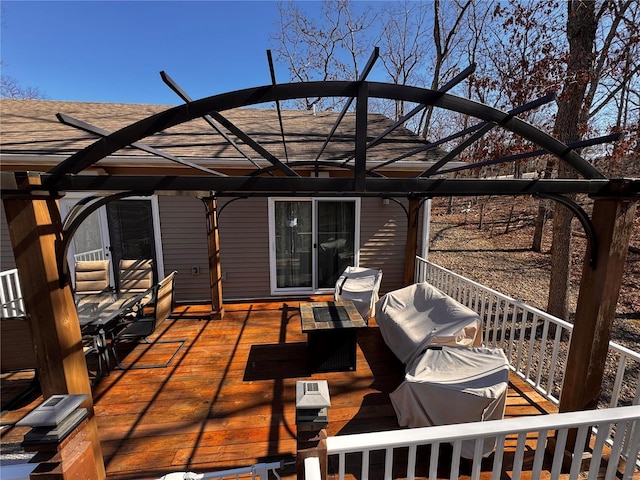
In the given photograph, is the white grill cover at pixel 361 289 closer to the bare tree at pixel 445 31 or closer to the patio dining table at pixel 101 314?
the patio dining table at pixel 101 314

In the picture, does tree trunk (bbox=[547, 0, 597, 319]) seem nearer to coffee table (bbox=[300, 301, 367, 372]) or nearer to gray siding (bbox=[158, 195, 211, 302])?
coffee table (bbox=[300, 301, 367, 372])

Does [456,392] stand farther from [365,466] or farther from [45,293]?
[45,293]

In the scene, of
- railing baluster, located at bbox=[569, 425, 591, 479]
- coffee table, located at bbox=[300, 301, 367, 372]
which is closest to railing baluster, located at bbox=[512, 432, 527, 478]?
railing baluster, located at bbox=[569, 425, 591, 479]

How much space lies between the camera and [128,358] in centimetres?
375

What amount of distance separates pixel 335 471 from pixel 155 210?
4.86 metres

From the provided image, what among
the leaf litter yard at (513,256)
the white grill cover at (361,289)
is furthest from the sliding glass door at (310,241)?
the leaf litter yard at (513,256)

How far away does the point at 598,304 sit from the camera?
6.97 feet

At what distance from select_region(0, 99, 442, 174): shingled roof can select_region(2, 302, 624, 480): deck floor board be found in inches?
109

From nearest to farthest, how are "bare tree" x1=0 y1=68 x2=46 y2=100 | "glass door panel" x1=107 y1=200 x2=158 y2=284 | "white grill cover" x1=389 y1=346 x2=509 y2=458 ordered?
"white grill cover" x1=389 y1=346 x2=509 y2=458 < "glass door panel" x1=107 y1=200 x2=158 y2=284 < "bare tree" x1=0 y1=68 x2=46 y2=100

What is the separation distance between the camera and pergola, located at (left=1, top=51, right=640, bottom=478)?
1.68 meters

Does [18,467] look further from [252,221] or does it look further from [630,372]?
[630,372]

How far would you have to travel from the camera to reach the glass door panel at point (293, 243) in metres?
5.64

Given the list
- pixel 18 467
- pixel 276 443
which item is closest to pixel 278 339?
pixel 276 443

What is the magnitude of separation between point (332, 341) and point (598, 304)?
94.7 inches
